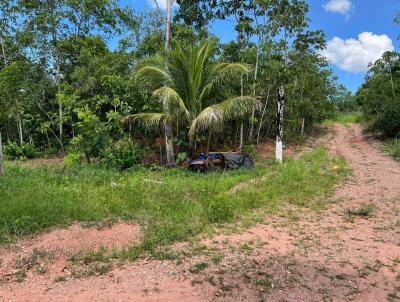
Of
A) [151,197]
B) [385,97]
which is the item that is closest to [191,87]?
[151,197]

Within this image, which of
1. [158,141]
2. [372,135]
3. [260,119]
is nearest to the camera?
[158,141]

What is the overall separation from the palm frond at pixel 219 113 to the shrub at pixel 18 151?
7.22 m

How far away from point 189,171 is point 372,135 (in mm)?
15526

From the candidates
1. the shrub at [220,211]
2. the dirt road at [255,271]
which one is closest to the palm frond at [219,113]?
the shrub at [220,211]

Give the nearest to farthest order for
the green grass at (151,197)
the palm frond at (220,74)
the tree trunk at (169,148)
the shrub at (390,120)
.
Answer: the green grass at (151,197), the palm frond at (220,74), the tree trunk at (169,148), the shrub at (390,120)

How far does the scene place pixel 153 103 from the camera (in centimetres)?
1140

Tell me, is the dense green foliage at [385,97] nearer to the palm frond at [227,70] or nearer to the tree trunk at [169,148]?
the palm frond at [227,70]

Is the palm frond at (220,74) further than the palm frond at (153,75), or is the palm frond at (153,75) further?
the palm frond at (220,74)

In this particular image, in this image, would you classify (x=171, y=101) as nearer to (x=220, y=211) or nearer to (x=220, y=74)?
(x=220, y=74)

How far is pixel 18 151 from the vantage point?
A: 13492 millimetres

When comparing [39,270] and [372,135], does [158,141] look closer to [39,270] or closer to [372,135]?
[39,270]

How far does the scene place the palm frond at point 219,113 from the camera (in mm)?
9734

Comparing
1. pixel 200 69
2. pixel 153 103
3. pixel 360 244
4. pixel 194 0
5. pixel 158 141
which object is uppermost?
pixel 194 0

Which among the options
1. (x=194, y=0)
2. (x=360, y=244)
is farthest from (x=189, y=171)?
(x=194, y=0)
